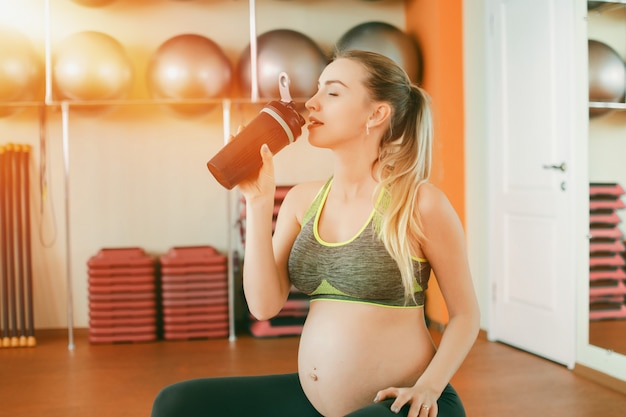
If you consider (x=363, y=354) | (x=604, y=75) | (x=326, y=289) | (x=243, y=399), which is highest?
(x=604, y=75)

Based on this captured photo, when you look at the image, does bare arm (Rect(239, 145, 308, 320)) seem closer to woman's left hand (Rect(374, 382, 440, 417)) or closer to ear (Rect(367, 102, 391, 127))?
ear (Rect(367, 102, 391, 127))

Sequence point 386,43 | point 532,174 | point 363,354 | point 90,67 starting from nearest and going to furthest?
point 363,354
point 532,174
point 90,67
point 386,43

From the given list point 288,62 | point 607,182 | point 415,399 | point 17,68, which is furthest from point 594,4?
point 17,68

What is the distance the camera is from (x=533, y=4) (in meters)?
3.86

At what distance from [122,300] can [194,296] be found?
0.46 m

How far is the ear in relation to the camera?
156 cm

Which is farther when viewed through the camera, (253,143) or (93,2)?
(93,2)

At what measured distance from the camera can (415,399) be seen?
130 centimetres

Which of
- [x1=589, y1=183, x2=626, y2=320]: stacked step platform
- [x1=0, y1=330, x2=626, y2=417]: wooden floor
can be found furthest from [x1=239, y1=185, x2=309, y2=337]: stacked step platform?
[x1=589, y1=183, x2=626, y2=320]: stacked step platform

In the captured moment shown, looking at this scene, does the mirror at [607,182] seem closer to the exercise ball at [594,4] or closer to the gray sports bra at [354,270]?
the exercise ball at [594,4]

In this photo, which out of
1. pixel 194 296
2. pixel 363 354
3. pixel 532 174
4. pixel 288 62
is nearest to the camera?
pixel 363 354

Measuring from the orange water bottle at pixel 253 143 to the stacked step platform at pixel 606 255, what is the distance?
89.2 inches

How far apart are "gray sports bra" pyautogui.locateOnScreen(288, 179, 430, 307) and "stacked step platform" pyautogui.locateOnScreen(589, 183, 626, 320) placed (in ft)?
6.87

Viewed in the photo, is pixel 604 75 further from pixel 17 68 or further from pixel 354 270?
pixel 17 68
